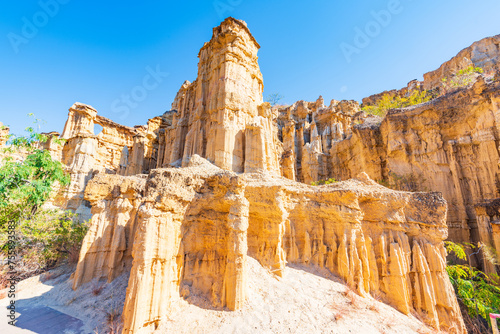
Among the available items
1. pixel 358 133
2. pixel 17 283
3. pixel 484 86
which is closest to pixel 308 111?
pixel 358 133

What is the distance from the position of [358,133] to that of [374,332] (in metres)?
22.6

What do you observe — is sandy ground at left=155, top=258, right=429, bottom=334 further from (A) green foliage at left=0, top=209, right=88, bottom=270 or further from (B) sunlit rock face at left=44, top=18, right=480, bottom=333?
(A) green foliage at left=0, top=209, right=88, bottom=270

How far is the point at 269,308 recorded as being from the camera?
7.45 meters

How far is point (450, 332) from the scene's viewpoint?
30.7 feet

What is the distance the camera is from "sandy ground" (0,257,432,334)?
680cm

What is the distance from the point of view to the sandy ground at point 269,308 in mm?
6805

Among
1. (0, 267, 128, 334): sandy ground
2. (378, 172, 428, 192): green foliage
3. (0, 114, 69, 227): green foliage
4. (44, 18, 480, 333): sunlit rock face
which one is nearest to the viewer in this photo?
(44, 18, 480, 333): sunlit rock face

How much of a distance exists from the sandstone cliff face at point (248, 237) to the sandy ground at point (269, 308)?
44cm

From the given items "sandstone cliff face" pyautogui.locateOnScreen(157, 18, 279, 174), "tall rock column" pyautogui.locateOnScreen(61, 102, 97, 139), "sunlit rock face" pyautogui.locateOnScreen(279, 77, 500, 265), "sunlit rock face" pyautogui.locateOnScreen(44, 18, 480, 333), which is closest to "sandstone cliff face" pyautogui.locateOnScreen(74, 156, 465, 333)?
"sunlit rock face" pyautogui.locateOnScreen(44, 18, 480, 333)

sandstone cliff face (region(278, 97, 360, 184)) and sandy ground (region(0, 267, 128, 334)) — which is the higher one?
sandstone cliff face (region(278, 97, 360, 184))

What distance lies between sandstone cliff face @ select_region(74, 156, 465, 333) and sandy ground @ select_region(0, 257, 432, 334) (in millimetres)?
442

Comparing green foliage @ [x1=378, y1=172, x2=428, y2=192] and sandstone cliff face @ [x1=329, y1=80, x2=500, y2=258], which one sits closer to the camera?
sandstone cliff face @ [x1=329, y1=80, x2=500, y2=258]

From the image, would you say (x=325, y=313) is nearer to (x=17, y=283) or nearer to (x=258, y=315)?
(x=258, y=315)

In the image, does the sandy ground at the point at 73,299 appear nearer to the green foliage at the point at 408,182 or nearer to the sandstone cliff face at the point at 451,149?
the green foliage at the point at 408,182
